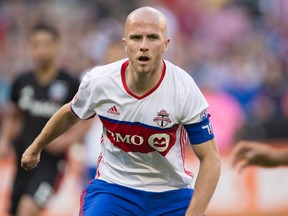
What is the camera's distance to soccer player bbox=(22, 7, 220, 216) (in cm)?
669

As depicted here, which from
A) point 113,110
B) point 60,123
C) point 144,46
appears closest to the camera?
point 144,46

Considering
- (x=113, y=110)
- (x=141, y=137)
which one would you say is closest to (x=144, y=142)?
(x=141, y=137)

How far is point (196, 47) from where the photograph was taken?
18.1 metres

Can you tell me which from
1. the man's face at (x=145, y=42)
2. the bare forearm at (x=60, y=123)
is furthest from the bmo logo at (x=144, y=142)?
the man's face at (x=145, y=42)

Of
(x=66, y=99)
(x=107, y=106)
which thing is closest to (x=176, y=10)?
(x=66, y=99)

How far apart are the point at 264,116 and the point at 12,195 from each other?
6.19 metres

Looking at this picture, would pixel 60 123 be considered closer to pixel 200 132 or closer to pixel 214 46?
pixel 200 132

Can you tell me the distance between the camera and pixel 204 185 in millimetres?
6660

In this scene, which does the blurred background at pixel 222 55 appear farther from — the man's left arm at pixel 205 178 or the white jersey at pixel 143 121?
the man's left arm at pixel 205 178

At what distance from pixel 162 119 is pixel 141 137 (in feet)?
0.69

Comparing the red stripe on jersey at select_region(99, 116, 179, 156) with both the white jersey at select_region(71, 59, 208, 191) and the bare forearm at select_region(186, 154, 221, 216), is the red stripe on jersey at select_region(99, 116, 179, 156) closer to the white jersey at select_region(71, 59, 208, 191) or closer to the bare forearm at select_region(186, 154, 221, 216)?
the white jersey at select_region(71, 59, 208, 191)

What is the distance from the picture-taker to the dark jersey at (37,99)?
35.0ft

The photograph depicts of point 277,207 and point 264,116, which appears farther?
point 264,116

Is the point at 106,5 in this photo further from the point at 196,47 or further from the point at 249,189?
the point at 249,189
